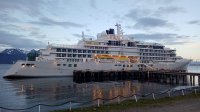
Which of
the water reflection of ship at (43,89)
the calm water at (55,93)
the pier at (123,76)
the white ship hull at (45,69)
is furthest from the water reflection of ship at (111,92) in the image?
the white ship hull at (45,69)

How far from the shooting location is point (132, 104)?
23.6 meters

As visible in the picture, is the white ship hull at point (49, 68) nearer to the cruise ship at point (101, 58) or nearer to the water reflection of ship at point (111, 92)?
the cruise ship at point (101, 58)

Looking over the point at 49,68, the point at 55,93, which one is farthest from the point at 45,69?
the point at 55,93

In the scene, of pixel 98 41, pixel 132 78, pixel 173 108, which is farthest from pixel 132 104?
pixel 98 41

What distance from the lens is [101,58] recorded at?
87938 millimetres

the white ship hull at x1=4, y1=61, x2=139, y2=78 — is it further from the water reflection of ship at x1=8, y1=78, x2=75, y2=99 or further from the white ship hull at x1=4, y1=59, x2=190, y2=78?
the water reflection of ship at x1=8, y1=78, x2=75, y2=99

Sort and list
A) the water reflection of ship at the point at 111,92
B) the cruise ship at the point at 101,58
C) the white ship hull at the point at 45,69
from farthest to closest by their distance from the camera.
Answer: the cruise ship at the point at 101,58 → the white ship hull at the point at 45,69 → the water reflection of ship at the point at 111,92

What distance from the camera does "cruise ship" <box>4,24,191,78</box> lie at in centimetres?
7800

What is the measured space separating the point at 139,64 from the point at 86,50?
19.6 metres

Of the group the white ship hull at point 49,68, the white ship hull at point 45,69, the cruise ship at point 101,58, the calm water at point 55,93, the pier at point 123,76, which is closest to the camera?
the calm water at point 55,93

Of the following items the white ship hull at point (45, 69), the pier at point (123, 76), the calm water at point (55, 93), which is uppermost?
the white ship hull at point (45, 69)

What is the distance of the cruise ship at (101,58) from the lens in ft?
256

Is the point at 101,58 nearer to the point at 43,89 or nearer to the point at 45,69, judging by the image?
the point at 45,69

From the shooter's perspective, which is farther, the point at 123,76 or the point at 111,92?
the point at 123,76
